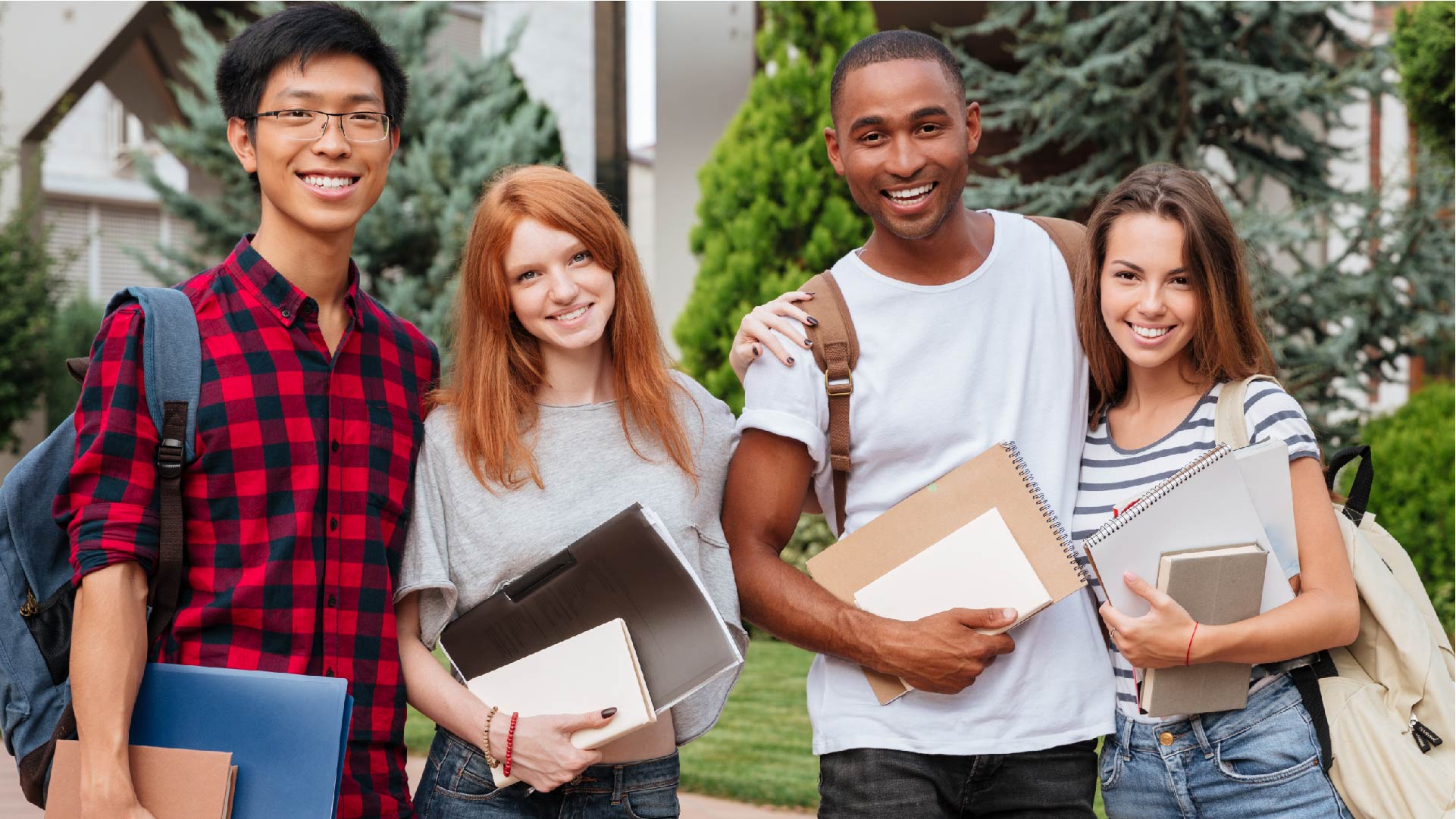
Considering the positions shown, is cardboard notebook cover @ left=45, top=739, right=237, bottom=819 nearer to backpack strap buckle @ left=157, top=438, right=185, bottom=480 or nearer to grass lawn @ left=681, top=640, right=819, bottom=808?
backpack strap buckle @ left=157, top=438, right=185, bottom=480

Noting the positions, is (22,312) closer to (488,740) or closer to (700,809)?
(700,809)

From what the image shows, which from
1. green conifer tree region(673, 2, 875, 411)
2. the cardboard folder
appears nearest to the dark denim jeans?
the cardboard folder

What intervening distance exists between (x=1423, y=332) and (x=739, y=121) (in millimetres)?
4813

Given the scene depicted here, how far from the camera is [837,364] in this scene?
2.48 m

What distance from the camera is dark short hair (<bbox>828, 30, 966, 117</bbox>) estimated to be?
2.58 m

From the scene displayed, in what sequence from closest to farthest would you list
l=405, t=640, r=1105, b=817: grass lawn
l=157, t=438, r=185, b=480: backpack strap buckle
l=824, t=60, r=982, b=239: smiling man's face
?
l=157, t=438, r=185, b=480: backpack strap buckle < l=824, t=60, r=982, b=239: smiling man's face < l=405, t=640, r=1105, b=817: grass lawn

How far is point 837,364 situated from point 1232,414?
754mm

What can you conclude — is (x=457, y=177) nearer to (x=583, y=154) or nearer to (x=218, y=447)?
(x=583, y=154)

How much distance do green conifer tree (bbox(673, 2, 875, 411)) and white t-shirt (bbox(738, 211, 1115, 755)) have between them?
6.20 m

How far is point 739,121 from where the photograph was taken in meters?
9.26

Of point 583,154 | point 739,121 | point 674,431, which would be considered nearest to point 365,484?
point 674,431

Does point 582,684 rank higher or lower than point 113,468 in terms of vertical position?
lower

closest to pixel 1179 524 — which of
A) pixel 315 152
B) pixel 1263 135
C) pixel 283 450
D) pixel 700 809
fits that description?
pixel 283 450

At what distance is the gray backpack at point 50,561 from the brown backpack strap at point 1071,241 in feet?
5.67
